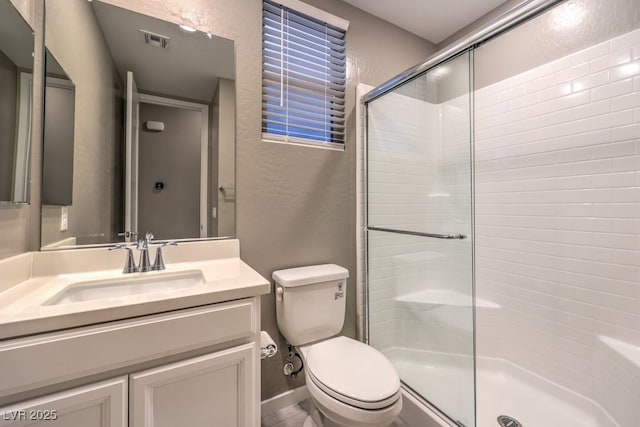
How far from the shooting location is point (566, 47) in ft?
4.89

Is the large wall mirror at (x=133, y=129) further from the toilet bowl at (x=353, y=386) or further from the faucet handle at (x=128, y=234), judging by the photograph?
the toilet bowl at (x=353, y=386)

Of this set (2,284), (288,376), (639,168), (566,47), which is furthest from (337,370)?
(566,47)

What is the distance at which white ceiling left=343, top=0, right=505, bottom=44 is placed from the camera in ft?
5.72

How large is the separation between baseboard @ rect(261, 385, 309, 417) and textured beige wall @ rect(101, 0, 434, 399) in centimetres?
3

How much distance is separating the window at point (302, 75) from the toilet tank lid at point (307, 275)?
2.45 feet

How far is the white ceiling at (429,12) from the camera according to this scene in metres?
1.74

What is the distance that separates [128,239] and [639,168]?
2.37 meters

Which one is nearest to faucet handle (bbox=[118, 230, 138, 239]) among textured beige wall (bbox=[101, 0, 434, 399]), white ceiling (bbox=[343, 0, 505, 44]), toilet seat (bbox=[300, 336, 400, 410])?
textured beige wall (bbox=[101, 0, 434, 399])

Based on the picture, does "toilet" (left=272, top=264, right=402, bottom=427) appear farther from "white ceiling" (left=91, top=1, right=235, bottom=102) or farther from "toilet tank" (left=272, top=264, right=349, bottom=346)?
"white ceiling" (left=91, top=1, right=235, bottom=102)

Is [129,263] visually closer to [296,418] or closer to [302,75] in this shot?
[296,418]

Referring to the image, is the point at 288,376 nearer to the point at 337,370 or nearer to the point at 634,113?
the point at 337,370

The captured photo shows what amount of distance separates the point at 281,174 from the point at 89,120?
2.86 ft

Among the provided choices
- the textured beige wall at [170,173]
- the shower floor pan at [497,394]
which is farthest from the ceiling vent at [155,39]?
the shower floor pan at [497,394]

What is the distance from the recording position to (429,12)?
183 cm
